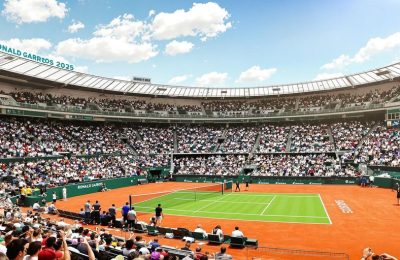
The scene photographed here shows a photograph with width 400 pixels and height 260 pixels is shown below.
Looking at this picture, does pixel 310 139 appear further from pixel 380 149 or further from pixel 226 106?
pixel 226 106

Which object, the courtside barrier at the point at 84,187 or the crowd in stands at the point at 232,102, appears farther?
the crowd in stands at the point at 232,102

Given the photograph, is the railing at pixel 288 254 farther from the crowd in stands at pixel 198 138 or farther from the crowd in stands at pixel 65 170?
the crowd in stands at pixel 198 138

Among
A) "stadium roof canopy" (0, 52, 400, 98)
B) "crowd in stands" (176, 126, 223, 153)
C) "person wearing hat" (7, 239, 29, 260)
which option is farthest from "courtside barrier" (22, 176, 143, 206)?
"person wearing hat" (7, 239, 29, 260)

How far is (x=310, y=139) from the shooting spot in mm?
59375

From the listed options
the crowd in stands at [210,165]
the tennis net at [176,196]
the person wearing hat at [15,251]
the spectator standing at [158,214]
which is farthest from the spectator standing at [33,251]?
the crowd in stands at [210,165]

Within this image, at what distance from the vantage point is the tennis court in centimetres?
2706

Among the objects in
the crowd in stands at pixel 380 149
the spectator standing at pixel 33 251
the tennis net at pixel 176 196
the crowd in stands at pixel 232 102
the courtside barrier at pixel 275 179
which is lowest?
the tennis net at pixel 176 196

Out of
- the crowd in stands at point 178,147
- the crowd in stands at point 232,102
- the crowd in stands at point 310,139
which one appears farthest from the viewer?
the crowd in stands at point 232,102

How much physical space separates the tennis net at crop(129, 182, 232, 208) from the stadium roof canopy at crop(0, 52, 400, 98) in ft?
94.6

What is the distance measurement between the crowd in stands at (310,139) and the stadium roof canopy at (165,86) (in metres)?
9.08

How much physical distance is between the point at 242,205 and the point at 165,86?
45.4 metres

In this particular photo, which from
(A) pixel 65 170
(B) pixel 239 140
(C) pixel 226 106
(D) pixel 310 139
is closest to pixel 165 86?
(C) pixel 226 106

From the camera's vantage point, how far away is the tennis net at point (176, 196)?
34500mm

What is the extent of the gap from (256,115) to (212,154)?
43.4 ft
